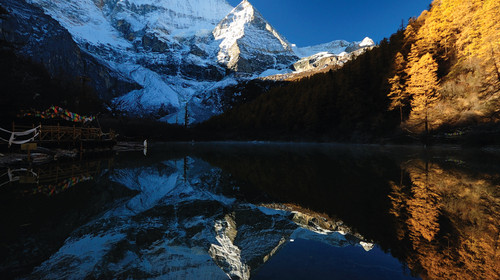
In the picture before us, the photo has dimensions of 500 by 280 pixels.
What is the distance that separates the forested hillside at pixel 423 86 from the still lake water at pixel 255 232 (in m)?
22.2

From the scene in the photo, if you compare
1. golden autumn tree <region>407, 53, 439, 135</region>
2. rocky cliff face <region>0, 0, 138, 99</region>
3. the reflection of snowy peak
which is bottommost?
the reflection of snowy peak

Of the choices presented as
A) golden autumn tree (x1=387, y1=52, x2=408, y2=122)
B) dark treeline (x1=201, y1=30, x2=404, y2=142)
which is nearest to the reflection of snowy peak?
golden autumn tree (x1=387, y1=52, x2=408, y2=122)

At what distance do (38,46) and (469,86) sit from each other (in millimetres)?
171062

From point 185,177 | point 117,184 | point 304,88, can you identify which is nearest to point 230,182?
point 185,177

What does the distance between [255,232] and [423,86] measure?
33990mm

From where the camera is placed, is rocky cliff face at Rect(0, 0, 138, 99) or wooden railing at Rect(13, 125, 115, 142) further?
rocky cliff face at Rect(0, 0, 138, 99)

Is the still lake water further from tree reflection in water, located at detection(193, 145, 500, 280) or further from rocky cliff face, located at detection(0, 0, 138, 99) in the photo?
rocky cliff face, located at detection(0, 0, 138, 99)

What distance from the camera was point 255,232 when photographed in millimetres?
4633

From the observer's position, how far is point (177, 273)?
3221 millimetres

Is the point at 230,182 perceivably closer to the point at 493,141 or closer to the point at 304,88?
the point at 493,141

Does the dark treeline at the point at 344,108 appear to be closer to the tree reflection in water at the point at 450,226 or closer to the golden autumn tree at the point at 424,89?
the golden autumn tree at the point at 424,89

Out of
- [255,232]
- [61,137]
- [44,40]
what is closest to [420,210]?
[255,232]

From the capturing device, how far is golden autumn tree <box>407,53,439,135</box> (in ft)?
91.4

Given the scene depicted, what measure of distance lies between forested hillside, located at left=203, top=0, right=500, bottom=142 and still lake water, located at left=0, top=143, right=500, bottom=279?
22172 millimetres
